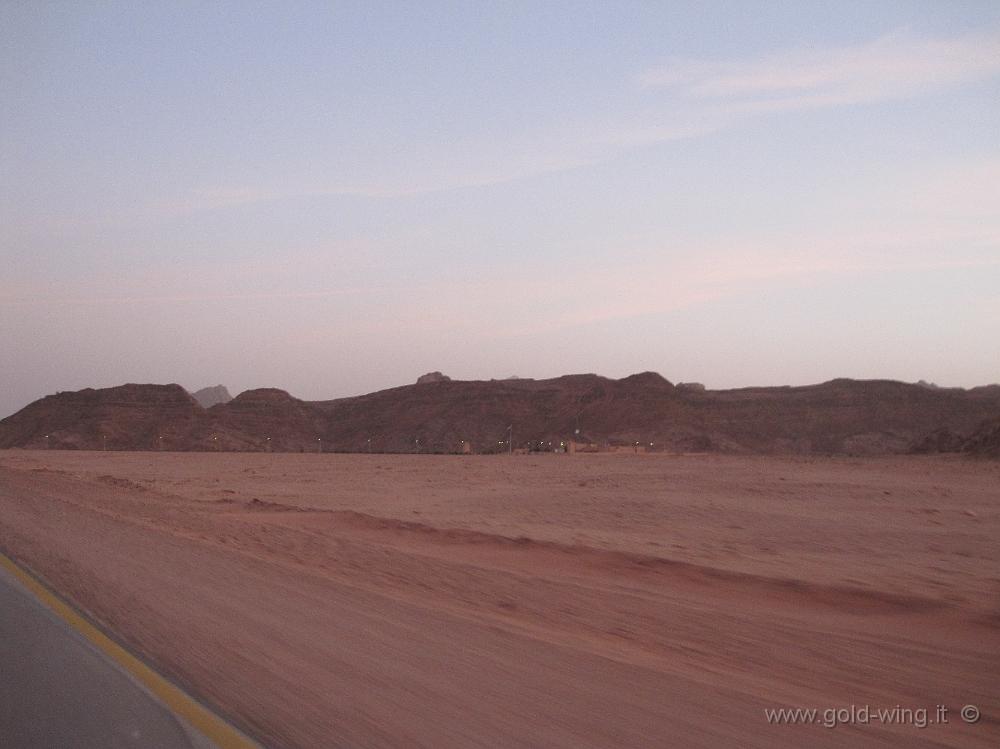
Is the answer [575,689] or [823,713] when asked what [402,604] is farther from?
[823,713]

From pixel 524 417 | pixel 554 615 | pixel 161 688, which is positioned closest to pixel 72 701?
pixel 161 688

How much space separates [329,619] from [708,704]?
481 cm

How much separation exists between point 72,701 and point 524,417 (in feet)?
378

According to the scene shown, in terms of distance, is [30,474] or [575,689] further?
[30,474]

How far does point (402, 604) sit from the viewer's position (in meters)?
11.7

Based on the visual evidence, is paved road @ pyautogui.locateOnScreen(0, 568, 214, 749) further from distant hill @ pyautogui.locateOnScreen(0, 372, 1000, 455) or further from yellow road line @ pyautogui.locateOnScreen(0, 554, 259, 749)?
distant hill @ pyautogui.locateOnScreen(0, 372, 1000, 455)

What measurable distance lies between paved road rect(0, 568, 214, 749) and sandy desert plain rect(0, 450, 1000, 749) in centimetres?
48

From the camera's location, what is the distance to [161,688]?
7281mm

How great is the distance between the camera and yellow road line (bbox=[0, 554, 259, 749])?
6129 mm

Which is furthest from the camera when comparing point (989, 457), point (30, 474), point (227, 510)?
point (989, 457)

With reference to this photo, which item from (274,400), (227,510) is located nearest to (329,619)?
(227,510)

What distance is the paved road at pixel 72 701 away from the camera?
6.09 m

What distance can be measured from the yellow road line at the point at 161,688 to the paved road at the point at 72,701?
8cm

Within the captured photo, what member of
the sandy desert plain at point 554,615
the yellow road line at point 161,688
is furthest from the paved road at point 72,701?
the sandy desert plain at point 554,615
